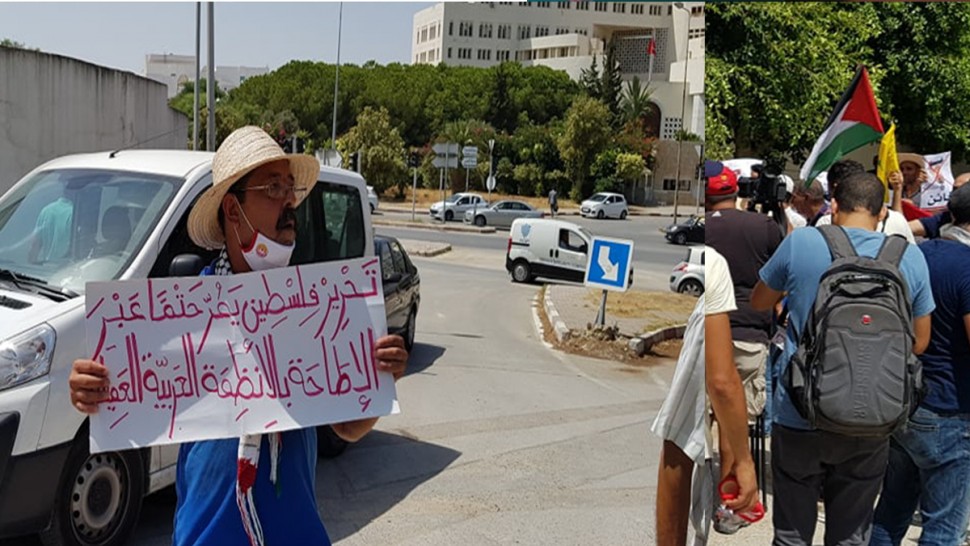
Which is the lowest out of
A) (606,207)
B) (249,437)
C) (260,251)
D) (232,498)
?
(606,207)

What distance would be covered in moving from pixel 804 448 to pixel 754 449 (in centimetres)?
62

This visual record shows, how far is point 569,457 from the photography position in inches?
276

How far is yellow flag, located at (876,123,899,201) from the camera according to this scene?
158 inches

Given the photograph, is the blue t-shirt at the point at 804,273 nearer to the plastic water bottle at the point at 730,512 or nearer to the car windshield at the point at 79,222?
the plastic water bottle at the point at 730,512

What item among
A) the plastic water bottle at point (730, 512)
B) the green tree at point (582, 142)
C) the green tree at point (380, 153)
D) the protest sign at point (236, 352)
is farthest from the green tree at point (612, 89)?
the protest sign at point (236, 352)

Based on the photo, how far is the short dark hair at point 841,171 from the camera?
357cm

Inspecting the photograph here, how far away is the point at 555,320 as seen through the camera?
1490 cm

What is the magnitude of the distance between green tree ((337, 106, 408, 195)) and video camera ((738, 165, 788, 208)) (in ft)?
181

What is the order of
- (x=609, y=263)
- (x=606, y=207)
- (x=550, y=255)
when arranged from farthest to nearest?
(x=606, y=207), (x=550, y=255), (x=609, y=263)

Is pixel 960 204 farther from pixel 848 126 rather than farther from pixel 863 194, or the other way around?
pixel 863 194

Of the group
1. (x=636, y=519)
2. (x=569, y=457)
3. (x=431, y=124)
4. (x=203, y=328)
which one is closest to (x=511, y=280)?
(x=569, y=457)

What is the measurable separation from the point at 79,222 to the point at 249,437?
3.24 meters

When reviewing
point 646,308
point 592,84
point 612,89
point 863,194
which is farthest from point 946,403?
point 592,84

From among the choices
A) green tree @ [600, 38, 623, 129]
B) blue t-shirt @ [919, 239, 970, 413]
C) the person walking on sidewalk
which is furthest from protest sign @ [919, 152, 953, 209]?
green tree @ [600, 38, 623, 129]
